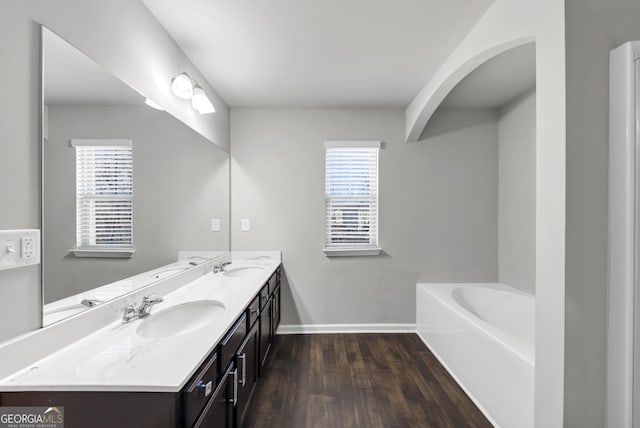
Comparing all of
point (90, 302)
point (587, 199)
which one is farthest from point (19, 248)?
point (587, 199)

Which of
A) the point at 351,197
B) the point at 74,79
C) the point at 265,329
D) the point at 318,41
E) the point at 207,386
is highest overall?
the point at 318,41

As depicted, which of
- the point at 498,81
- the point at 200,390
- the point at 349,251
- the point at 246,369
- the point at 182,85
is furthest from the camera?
the point at 349,251

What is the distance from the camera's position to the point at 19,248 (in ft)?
3.23

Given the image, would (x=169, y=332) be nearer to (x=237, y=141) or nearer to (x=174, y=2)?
(x=174, y=2)

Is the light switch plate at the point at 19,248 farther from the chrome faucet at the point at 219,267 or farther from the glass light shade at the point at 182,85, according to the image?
the chrome faucet at the point at 219,267

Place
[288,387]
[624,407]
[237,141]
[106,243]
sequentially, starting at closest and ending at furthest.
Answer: [624,407] < [106,243] < [288,387] < [237,141]

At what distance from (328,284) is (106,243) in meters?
2.30

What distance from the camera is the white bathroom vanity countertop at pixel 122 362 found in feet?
2.97

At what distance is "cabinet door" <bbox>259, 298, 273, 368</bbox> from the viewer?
2.26m

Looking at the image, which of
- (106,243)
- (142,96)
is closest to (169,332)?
(106,243)

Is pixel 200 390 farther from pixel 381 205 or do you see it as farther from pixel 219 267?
pixel 381 205

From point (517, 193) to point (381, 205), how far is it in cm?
141

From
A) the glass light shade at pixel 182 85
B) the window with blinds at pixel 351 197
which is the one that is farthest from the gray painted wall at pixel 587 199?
the window with blinds at pixel 351 197

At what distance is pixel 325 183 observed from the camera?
3342 millimetres
